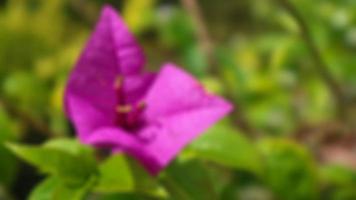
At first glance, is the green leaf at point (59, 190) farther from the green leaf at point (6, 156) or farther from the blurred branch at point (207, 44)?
the blurred branch at point (207, 44)

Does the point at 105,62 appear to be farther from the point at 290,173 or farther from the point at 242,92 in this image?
the point at 242,92

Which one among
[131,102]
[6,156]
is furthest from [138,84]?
[6,156]

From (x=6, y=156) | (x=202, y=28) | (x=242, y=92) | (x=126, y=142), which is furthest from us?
(x=242, y=92)

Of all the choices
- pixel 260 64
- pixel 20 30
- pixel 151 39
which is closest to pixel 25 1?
pixel 20 30

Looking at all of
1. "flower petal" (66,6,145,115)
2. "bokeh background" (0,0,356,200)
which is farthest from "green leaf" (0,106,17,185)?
"flower petal" (66,6,145,115)

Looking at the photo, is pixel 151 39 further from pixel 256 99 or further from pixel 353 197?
pixel 353 197

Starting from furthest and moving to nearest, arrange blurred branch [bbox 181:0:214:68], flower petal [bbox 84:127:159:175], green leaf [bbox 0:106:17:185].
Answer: blurred branch [bbox 181:0:214:68] → green leaf [bbox 0:106:17:185] → flower petal [bbox 84:127:159:175]

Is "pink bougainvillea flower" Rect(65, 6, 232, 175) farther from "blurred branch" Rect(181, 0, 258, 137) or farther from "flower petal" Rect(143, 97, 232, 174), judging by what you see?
"blurred branch" Rect(181, 0, 258, 137)

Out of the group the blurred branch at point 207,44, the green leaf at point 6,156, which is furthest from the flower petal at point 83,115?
the blurred branch at point 207,44
